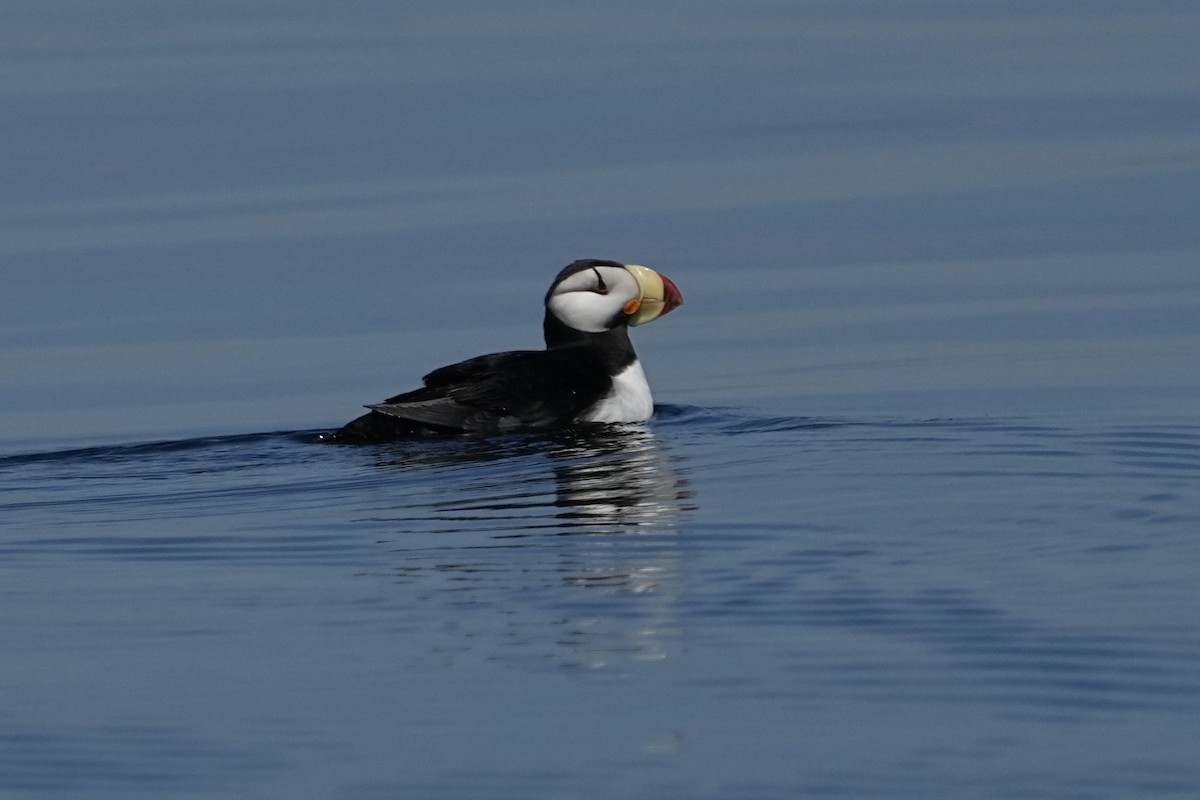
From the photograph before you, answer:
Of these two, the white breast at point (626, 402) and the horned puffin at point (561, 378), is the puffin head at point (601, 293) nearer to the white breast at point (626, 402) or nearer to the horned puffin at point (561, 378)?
the horned puffin at point (561, 378)

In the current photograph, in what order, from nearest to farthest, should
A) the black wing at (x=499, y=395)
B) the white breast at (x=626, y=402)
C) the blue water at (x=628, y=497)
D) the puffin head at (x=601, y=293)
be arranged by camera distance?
the blue water at (x=628, y=497) → the black wing at (x=499, y=395) → the white breast at (x=626, y=402) → the puffin head at (x=601, y=293)

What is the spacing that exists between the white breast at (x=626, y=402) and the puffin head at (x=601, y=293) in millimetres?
365

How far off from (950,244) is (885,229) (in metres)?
0.62

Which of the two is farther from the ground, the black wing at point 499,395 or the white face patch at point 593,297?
the white face patch at point 593,297

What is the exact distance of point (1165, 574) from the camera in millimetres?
6984

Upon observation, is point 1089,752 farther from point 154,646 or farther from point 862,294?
point 862,294

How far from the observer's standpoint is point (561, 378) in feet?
34.3

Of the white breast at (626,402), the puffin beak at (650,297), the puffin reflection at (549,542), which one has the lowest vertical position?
the puffin reflection at (549,542)

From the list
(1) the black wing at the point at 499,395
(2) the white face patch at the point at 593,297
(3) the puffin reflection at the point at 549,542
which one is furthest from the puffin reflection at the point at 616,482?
(2) the white face patch at the point at 593,297

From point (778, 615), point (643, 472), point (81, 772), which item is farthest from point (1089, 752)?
point (643, 472)

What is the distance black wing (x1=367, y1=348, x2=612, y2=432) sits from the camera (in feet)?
33.0

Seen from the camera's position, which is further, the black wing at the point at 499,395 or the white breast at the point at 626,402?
the white breast at the point at 626,402

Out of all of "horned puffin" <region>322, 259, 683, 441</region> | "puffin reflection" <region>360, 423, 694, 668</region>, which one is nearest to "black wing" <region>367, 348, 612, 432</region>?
"horned puffin" <region>322, 259, 683, 441</region>

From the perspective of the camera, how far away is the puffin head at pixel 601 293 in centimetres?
1126
